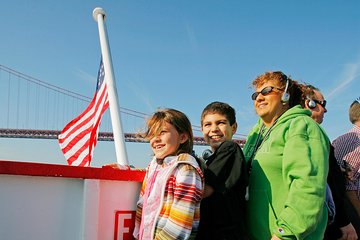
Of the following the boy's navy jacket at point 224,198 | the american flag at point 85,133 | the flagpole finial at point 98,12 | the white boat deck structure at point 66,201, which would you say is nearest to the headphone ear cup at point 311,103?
the boy's navy jacket at point 224,198

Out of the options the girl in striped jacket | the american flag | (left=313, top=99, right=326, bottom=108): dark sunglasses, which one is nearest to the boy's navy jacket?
the girl in striped jacket

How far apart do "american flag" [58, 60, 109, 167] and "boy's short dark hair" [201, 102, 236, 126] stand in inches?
100

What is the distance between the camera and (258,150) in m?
2.21

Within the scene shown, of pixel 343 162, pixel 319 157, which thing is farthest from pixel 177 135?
pixel 343 162

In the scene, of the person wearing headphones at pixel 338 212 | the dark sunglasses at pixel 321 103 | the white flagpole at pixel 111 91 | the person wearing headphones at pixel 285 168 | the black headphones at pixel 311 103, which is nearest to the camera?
the person wearing headphones at pixel 285 168

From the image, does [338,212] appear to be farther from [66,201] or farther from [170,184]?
[66,201]

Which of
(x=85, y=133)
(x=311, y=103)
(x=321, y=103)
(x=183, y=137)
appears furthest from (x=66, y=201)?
(x=85, y=133)

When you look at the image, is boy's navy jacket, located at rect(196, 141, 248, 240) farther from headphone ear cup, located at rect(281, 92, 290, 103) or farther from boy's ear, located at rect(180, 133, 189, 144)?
headphone ear cup, located at rect(281, 92, 290, 103)

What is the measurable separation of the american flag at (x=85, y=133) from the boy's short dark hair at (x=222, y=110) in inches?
100

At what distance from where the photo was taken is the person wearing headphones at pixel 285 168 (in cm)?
188

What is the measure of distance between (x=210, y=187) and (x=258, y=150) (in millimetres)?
425

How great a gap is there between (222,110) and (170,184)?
76 cm

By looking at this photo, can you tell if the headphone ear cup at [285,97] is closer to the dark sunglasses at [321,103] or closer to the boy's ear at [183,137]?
the boy's ear at [183,137]

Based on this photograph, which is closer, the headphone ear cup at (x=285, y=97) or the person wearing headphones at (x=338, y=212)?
the headphone ear cup at (x=285, y=97)
